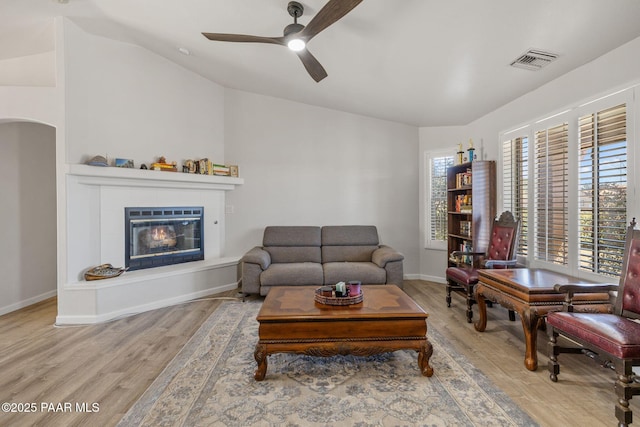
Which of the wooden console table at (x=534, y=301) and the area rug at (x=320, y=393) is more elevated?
the wooden console table at (x=534, y=301)

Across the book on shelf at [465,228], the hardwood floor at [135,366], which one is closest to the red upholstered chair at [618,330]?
the hardwood floor at [135,366]

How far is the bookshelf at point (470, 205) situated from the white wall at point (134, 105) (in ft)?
11.9

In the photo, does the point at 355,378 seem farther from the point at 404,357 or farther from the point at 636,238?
the point at 636,238

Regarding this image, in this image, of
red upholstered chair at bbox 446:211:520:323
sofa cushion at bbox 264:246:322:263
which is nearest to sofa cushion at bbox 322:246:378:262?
sofa cushion at bbox 264:246:322:263

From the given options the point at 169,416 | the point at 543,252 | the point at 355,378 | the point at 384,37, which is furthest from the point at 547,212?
the point at 169,416

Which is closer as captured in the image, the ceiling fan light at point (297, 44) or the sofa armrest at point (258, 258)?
the ceiling fan light at point (297, 44)

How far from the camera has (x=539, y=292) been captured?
229 centimetres

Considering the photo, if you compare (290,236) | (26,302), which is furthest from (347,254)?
(26,302)

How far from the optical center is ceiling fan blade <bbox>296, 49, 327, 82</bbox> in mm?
2539

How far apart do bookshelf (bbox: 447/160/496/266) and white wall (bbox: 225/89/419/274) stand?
2.26 ft

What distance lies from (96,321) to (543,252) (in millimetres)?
4814

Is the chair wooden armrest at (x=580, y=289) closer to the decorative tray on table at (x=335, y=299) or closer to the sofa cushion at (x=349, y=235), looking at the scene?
the decorative tray on table at (x=335, y=299)

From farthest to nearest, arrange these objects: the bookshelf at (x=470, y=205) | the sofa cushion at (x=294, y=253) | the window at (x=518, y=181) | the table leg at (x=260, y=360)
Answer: the sofa cushion at (x=294, y=253) < the bookshelf at (x=470, y=205) < the window at (x=518, y=181) < the table leg at (x=260, y=360)

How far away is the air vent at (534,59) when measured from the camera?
8.32 ft
